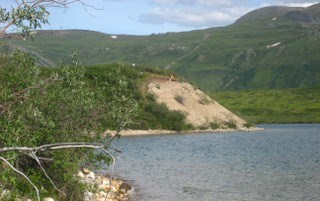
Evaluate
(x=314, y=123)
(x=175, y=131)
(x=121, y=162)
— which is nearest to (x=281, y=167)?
(x=121, y=162)

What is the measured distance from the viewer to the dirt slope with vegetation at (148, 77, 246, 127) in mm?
123500

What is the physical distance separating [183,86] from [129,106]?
364 ft

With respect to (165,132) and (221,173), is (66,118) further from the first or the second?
(165,132)

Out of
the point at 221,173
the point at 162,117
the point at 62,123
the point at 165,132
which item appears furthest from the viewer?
the point at 162,117

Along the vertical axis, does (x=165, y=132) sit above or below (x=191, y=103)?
below

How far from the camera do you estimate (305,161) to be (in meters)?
55.2

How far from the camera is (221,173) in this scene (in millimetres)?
44906

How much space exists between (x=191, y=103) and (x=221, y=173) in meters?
82.4

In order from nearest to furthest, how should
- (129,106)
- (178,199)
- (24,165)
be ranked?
(129,106) → (24,165) → (178,199)

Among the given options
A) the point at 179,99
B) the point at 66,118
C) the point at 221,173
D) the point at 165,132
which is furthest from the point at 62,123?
the point at 179,99

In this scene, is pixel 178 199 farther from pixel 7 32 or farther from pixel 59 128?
pixel 7 32

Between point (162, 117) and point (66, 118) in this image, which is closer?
point (66, 118)

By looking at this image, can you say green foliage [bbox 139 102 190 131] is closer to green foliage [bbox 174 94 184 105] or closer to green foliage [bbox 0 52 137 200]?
green foliage [bbox 174 94 184 105]

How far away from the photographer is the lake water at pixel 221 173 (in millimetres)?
34188
